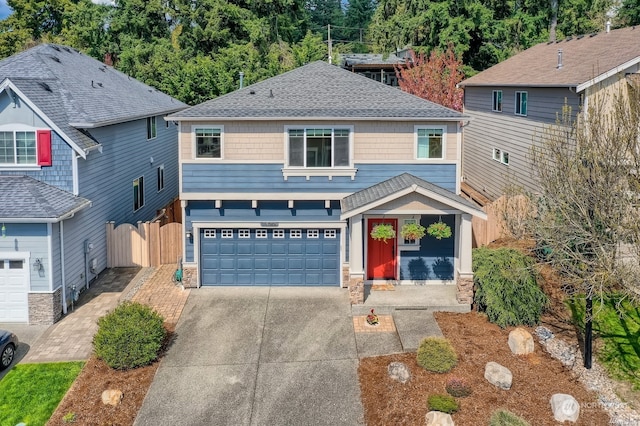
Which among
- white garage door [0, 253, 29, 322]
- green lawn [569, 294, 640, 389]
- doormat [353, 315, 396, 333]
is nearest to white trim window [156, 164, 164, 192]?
white garage door [0, 253, 29, 322]

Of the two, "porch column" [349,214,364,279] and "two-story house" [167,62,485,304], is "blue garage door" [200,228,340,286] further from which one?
"porch column" [349,214,364,279]

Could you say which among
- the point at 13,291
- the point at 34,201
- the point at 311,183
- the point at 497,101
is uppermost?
the point at 497,101

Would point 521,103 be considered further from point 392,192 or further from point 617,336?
point 617,336

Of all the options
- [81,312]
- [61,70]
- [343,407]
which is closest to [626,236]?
[343,407]

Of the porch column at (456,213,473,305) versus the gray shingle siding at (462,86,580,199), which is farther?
the gray shingle siding at (462,86,580,199)

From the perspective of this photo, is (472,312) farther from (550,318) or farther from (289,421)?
(289,421)

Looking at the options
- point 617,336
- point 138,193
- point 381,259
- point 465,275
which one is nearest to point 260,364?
point 381,259
